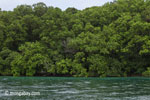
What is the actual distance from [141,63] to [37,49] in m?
18.1

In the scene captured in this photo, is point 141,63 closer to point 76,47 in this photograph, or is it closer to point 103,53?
point 103,53

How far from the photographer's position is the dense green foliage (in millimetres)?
43844

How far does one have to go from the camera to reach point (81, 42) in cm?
4462

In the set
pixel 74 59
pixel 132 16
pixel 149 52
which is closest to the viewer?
pixel 149 52

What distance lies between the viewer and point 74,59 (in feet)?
152

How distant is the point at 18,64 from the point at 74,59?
9599 mm

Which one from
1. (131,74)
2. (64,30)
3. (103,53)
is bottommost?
(131,74)

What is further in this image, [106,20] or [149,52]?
[106,20]

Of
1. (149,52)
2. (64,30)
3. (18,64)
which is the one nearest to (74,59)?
(64,30)

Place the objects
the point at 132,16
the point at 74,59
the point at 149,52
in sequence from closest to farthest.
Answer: the point at 149,52 → the point at 74,59 → the point at 132,16

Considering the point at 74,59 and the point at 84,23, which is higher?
the point at 84,23

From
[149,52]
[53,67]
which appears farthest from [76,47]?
[149,52]

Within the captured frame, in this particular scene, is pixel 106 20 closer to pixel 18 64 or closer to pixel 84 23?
pixel 84 23

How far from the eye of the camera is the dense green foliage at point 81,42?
4384 cm
